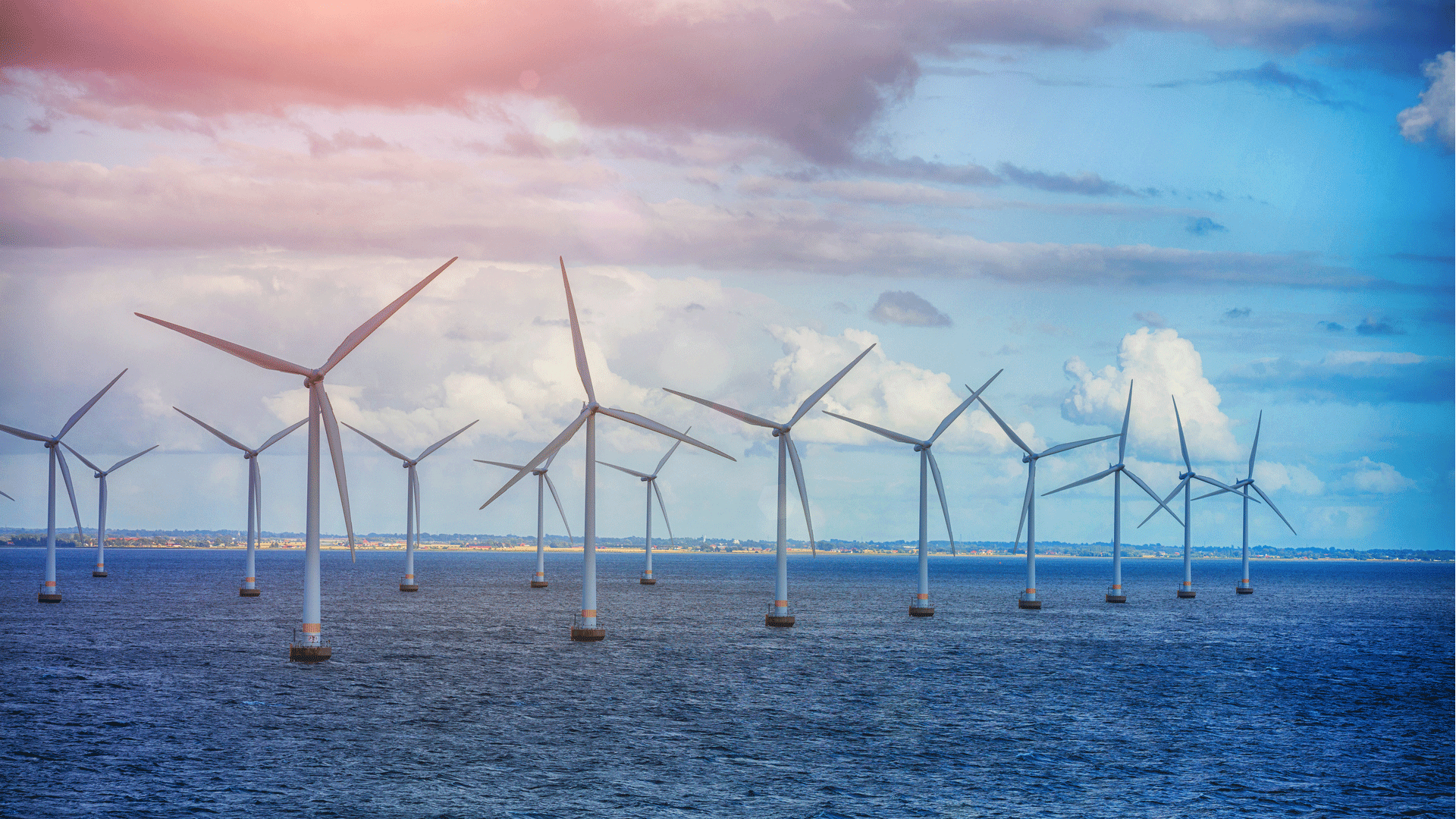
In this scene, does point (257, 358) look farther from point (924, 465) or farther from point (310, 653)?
point (924, 465)

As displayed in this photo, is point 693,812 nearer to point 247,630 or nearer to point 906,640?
point 906,640

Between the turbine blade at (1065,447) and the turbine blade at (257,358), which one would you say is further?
the turbine blade at (1065,447)

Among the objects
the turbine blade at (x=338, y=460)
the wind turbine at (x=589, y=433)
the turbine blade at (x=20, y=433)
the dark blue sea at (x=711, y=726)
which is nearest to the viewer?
the dark blue sea at (x=711, y=726)

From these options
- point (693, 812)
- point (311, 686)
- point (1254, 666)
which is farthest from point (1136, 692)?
point (311, 686)

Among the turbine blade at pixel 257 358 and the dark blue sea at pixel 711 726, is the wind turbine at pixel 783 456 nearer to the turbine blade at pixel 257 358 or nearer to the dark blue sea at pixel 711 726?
the dark blue sea at pixel 711 726

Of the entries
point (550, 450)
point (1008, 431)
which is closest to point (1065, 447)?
point (1008, 431)

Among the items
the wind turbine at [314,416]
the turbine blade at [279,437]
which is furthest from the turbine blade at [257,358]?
the turbine blade at [279,437]

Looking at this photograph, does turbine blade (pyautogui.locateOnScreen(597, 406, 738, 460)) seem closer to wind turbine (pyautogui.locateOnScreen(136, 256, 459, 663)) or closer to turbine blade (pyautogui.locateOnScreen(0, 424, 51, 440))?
wind turbine (pyautogui.locateOnScreen(136, 256, 459, 663))
